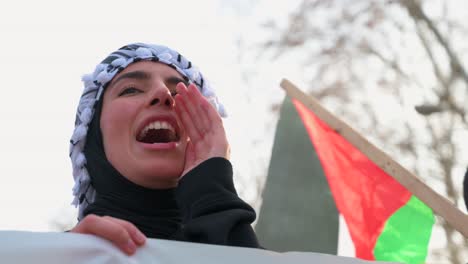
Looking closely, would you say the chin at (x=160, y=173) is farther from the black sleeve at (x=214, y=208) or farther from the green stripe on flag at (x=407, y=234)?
the green stripe on flag at (x=407, y=234)

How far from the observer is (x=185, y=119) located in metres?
2.15

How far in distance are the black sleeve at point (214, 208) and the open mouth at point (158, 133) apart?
306mm

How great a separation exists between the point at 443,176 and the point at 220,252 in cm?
977

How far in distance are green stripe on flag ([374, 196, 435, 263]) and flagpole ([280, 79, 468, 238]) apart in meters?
0.25

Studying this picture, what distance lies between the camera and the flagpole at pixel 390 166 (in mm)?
3428

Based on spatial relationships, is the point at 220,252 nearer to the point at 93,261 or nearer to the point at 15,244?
the point at 93,261

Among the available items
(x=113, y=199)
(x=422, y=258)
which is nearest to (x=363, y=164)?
(x=422, y=258)

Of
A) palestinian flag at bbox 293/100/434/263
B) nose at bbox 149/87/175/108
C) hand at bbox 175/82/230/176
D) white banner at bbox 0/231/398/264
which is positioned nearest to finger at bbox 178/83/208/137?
hand at bbox 175/82/230/176

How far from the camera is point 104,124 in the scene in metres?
2.33

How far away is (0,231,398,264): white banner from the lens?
140 cm

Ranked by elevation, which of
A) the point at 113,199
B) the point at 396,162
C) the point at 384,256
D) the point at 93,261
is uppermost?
the point at 93,261

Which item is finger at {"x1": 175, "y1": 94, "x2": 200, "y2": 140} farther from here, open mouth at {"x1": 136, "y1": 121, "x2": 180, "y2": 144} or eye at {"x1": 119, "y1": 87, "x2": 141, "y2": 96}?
eye at {"x1": 119, "y1": 87, "x2": 141, "y2": 96}

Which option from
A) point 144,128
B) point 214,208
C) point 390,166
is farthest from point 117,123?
point 390,166

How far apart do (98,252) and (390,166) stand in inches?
120
